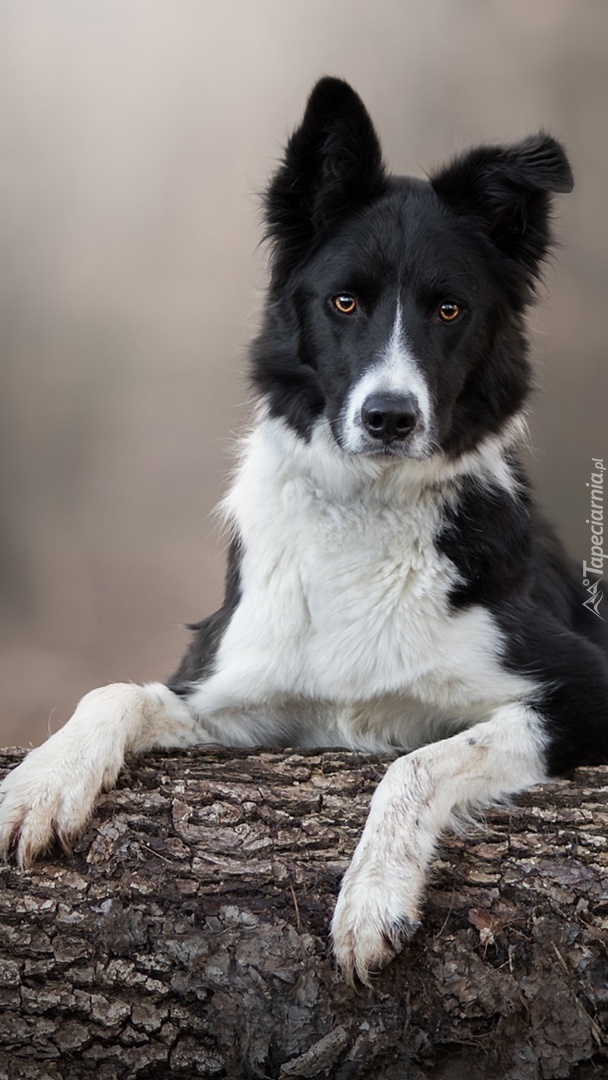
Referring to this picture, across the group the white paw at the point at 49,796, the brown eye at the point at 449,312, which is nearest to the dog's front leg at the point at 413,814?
the white paw at the point at 49,796

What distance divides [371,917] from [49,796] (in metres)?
0.88

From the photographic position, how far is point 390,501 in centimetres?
363

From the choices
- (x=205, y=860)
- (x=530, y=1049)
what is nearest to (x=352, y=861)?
(x=205, y=860)

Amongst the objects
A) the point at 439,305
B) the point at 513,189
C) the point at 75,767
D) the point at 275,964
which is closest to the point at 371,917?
the point at 275,964

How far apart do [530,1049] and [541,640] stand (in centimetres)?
132

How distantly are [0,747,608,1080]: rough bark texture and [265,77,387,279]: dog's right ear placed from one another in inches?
76.8

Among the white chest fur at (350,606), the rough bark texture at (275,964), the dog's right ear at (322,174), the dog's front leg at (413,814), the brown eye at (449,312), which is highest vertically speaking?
the dog's right ear at (322,174)

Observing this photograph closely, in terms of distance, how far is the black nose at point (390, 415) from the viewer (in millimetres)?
3178

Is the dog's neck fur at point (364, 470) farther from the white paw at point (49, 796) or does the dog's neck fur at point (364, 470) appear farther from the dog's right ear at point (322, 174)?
the white paw at point (49, 796)

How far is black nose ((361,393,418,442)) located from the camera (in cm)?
318

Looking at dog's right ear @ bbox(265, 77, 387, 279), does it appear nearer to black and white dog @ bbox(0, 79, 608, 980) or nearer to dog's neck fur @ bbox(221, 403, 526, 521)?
black and white dog @ bbox(0, 79, 608, 980)

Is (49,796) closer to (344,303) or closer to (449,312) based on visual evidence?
(344,303)

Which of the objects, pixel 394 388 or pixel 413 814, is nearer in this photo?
pixel 413 814

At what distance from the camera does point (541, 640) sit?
358 cm
